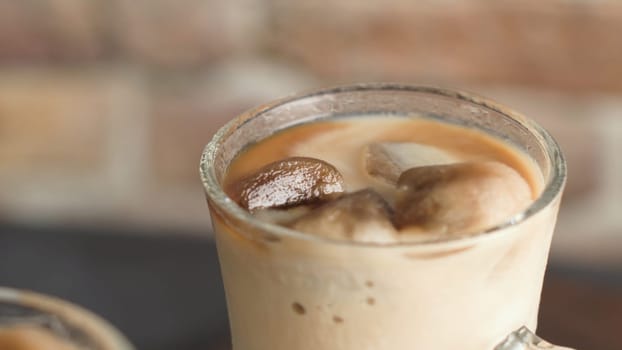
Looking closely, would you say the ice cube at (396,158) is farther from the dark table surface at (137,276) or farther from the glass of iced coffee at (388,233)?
the dark table surface at (137,276)

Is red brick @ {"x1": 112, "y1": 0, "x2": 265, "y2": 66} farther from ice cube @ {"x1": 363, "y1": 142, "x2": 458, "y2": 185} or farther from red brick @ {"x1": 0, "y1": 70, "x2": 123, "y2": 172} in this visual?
ice cube @ {"x1": 363, "y1": 142, "x2": 458, "y2": 185}

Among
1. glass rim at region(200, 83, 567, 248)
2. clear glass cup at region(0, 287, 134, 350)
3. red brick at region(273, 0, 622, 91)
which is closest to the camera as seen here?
glass rim at region(200, 83, 567, 248)

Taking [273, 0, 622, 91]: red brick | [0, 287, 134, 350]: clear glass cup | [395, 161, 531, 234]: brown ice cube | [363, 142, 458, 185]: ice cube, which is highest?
[395, 161, 531, 234]: brown ice cube

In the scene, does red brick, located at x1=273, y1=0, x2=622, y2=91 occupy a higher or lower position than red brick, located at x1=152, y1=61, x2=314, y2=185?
higher

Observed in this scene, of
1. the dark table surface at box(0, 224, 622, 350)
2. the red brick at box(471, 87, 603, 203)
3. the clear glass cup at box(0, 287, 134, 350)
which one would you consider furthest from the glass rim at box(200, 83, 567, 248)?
the red brick at box(471, 87, 603, 203)

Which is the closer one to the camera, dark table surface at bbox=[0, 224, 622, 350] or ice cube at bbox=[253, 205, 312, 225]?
ice cube at bbox=[253, 205, 312, 225]

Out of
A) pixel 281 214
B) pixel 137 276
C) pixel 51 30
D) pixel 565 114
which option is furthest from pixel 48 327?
pixel 565 114
